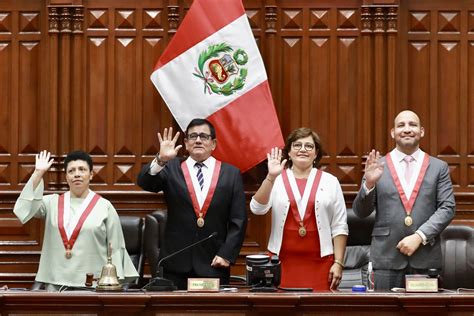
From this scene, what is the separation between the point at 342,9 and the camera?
848 cm

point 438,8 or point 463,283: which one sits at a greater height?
point 438,8

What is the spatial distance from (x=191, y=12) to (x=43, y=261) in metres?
2.14

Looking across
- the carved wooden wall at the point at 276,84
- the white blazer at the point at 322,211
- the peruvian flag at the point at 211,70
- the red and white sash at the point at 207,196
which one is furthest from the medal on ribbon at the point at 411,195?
the peruvian flag at the point at 211,70

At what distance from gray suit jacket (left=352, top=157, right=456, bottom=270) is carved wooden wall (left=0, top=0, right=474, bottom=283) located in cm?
138

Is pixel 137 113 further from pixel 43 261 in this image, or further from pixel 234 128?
pixel 43 261

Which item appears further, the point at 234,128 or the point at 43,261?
the point at 234,128

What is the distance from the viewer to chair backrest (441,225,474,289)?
25.2 feet

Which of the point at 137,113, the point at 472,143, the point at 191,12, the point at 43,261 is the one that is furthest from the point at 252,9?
the point at 43,261

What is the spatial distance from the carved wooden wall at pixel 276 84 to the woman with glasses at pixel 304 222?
134 centimetres

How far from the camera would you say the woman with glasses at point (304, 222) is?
274 inches

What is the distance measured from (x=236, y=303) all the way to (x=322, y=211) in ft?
4.67

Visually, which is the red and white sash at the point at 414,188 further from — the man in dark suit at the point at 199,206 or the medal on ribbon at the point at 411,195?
the man in dark suit at the point at 199,206

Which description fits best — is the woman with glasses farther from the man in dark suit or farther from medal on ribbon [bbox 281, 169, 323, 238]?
the man in dark suit

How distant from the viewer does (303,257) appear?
6.97 metres
